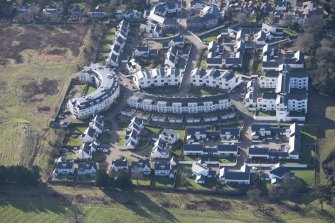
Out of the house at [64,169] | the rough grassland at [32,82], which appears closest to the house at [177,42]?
the rough grassland at [32,82]

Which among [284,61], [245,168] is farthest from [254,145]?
[284,61]

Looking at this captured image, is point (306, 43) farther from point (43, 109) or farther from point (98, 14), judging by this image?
point (43, 109)

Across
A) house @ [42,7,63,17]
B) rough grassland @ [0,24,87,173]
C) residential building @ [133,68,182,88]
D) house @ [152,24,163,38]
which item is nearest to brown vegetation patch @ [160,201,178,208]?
rough grassland @ [0,24,87,173]

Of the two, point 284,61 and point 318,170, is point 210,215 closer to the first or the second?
point 318,170

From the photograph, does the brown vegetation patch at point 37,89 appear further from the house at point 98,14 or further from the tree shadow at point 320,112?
the tree shadow at point 320,112

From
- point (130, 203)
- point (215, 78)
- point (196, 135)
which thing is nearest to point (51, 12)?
point (215, 78)

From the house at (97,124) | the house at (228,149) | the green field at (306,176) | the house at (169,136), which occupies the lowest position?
the house at (97,124)
